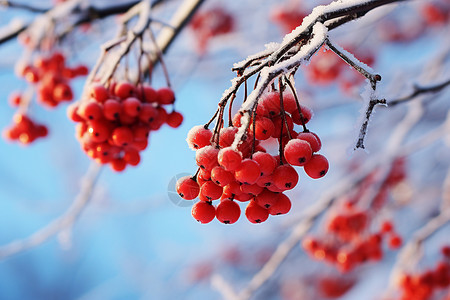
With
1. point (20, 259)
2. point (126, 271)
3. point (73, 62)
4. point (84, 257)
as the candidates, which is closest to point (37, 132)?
point (73, 62)

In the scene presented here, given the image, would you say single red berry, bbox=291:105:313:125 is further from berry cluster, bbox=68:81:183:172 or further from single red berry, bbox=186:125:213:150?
berry cluster, bbox=68:81:183:172

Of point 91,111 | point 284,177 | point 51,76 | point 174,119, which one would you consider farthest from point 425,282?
point 51,76

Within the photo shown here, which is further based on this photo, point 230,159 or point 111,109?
point 111,109

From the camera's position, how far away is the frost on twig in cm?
258

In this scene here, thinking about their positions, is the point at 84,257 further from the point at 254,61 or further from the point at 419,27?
the point at 254,61

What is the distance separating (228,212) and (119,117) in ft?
2.54

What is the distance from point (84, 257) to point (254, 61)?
12525mm

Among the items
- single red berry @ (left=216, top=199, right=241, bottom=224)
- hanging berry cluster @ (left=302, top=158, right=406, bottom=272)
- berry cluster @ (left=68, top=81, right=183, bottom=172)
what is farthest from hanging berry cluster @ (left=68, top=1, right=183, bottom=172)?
hanging berry cluster @ (left=302, top=158, right=406, bottom=272)

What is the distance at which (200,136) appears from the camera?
1.10 meters

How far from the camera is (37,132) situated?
2.73m

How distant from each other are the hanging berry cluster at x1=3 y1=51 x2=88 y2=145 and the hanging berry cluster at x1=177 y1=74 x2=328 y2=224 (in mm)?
1679

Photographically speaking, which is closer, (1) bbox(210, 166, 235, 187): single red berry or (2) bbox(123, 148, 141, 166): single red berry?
(1) bbox(210, 166, 235, 187): single red berry

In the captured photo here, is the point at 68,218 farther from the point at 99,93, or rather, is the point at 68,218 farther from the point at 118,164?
the point at 99,93

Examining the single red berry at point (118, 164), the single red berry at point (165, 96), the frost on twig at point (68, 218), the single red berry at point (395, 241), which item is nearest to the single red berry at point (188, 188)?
the single red berry at point (165, 96)
